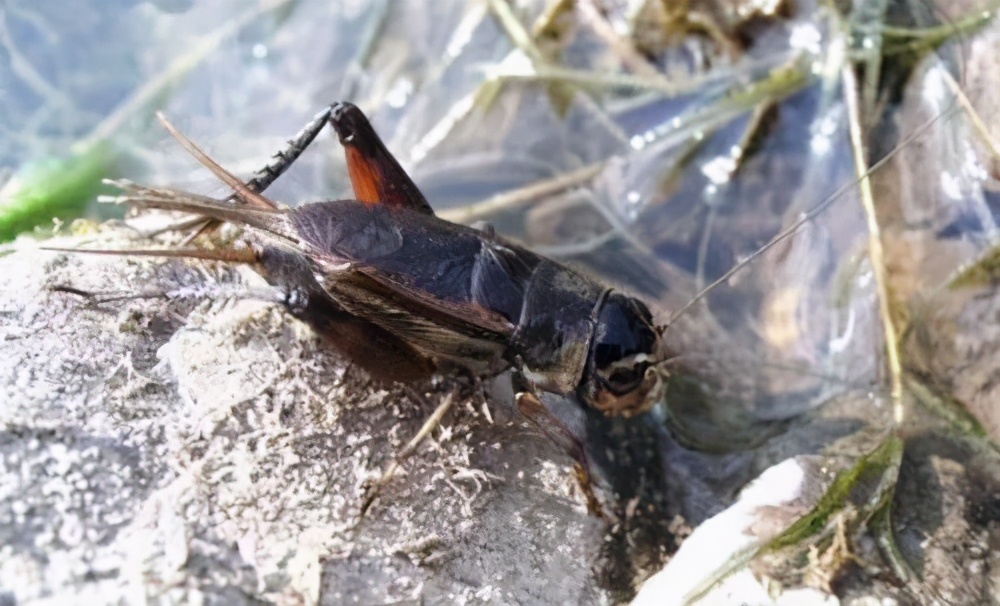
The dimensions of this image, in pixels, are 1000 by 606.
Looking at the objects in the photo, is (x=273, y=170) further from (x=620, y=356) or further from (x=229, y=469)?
(x=620, y=356)

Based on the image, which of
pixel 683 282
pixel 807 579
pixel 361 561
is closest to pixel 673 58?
pixel 683 282

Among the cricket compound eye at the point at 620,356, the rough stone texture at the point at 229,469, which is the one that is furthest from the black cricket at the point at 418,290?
the rough stone texture at the point at 229,469

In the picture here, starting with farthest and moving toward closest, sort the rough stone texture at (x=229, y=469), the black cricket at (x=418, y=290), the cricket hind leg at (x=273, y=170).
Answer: the cricket hind leg at (x=273, y=170) < the black cricket at (x=418, y=290) < the rough stone texture at (x=229, y=469)

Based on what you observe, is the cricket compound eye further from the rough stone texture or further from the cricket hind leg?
the cricket hind leg

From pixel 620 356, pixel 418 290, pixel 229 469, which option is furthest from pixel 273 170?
pixel 620 356

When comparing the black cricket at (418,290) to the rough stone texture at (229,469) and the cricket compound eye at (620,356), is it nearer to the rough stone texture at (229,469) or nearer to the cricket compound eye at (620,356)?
the cricket compound eye at (620,356)

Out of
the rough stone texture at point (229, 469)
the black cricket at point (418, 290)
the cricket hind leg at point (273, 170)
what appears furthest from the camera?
the cricket hind leg at point (273, 170)

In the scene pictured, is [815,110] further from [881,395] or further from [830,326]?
[881,395]
